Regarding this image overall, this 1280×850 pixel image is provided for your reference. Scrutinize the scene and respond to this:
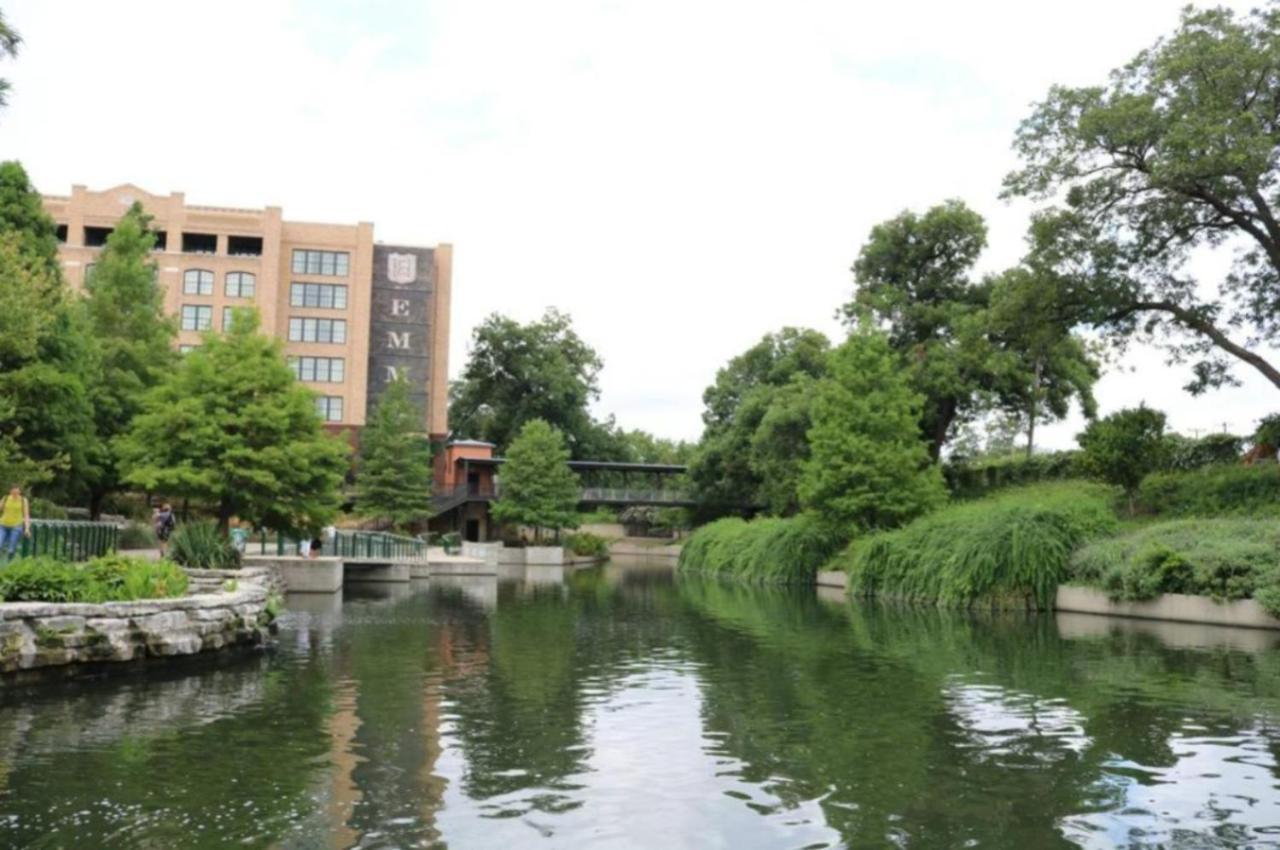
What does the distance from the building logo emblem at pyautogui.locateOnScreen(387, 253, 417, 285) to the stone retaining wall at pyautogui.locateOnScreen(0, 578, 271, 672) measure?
59.4 m

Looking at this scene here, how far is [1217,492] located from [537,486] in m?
38.1

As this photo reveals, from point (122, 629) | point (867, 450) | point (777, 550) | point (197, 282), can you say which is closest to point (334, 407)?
point (197, 282)

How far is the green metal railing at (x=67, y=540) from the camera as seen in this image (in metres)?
16.0

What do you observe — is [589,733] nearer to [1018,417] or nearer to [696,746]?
[696,746]

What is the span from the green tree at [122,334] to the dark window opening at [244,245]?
30855 millimetres

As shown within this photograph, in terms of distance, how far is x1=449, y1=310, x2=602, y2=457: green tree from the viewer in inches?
3246

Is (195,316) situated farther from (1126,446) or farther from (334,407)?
(1126,446)

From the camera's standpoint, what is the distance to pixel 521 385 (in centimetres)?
8381

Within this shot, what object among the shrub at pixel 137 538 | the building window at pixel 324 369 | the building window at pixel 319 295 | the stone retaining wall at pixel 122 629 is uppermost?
the building window at pixel 319 295

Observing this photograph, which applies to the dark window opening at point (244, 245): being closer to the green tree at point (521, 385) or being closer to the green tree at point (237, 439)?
the green tree at point (521, 385)

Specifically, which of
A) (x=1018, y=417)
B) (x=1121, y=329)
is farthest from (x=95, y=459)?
(x=1018, y=417)

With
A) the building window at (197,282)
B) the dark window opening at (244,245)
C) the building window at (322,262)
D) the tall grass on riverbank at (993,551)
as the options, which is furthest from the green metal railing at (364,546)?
the dark window opening at (244,245)

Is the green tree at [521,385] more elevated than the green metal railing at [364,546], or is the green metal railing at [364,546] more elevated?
the green tree at [521,385]

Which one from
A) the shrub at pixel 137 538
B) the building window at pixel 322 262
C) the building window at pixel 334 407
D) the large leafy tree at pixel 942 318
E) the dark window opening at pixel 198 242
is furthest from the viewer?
the dark window opening at pixel 198 242
